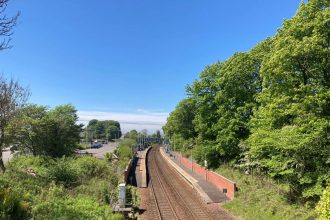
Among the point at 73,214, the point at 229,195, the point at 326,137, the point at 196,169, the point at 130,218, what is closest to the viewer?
the point at 73,214

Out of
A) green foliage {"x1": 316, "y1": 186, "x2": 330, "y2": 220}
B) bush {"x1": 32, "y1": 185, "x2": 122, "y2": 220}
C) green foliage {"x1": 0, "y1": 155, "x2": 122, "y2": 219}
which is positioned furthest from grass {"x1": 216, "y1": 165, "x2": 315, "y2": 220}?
bush {"x1": 32, "y1": 185, "x2": 122, "y2": 220}

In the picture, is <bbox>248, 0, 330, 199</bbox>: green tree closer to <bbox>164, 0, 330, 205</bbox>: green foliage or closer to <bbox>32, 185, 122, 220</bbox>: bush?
<bbox>164, 0, 330, 205</bbox>: green foliage

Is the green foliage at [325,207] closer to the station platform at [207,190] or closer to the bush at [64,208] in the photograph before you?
the bush at [64,208]

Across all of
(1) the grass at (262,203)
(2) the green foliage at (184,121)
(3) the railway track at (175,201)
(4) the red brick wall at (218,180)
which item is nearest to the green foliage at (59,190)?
(3) the railway track at (175,201)

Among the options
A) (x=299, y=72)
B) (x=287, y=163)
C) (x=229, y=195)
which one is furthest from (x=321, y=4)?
(x=229, y=195)

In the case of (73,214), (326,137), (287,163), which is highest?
(326,137)

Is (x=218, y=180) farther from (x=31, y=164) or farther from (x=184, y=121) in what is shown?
(x=184, y=121)

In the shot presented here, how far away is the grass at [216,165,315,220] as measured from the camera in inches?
738

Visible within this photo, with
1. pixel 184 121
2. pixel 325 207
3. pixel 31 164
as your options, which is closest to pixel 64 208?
pixel 325 207

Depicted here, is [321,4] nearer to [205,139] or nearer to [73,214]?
[73,214]

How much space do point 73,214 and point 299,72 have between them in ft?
46.5

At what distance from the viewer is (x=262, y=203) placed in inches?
871

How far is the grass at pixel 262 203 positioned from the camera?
18750 millimetres

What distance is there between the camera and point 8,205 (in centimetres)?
1217
